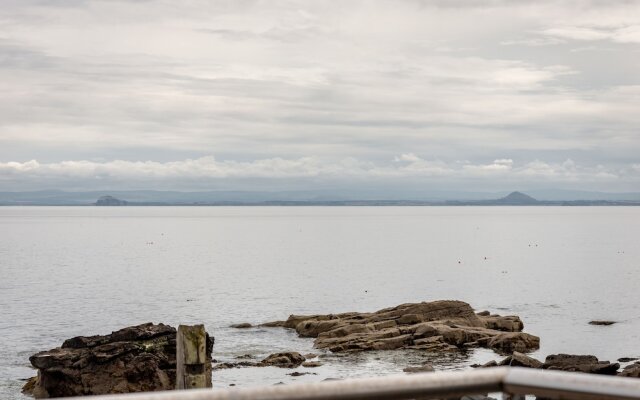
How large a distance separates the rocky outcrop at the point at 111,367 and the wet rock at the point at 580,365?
14355 mm

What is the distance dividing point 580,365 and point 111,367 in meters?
18.6

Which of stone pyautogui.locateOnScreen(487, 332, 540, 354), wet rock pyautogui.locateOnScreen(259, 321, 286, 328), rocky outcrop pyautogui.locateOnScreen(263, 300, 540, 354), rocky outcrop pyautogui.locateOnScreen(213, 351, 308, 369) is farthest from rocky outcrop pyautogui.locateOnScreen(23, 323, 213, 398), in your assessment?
wet rock pyautogui.locateOnScreen(259, 321, 286, 328)

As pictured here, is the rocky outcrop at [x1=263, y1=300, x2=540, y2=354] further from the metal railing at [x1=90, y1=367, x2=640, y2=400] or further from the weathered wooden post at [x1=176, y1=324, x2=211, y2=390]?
the metal railing at [x1=90, y1=367, x2=640, y2=400]

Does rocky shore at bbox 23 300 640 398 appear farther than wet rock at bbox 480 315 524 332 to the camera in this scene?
No

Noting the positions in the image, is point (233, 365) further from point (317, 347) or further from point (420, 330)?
point (420, 330)

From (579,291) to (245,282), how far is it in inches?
1553

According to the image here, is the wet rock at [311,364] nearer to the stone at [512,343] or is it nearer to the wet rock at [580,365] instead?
the stone at [512,343]

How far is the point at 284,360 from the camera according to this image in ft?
139

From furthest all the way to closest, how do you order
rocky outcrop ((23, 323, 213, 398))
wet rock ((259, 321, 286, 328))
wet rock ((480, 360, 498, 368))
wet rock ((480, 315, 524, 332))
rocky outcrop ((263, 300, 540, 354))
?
wet rock ((259, 321, 286, 328)) → wet rock ((480, 315, 524, 332)) → rocky outcrop ((263, 300, 540, 354)) → wet rock ((480, 360, 498, 368)) → rocky outcrop ((23, 323, 213, 398))

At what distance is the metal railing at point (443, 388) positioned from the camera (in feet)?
10.2

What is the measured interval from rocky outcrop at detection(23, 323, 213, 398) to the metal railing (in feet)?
88.5

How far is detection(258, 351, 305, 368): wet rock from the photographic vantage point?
41938 millimetres

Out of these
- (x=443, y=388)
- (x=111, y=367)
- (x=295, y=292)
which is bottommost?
(x=295, y=292)

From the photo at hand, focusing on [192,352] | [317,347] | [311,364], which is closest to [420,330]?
[317,347]
